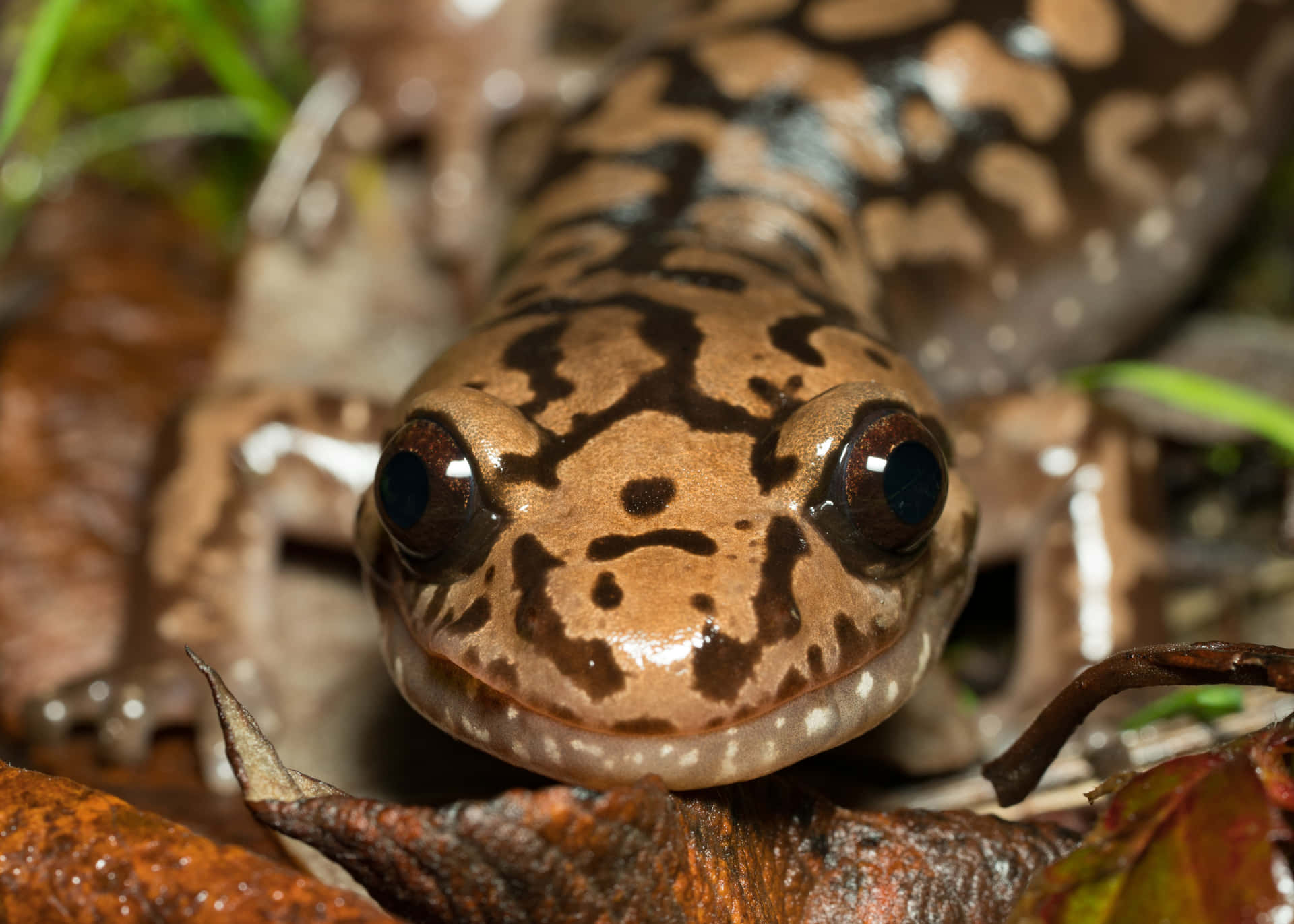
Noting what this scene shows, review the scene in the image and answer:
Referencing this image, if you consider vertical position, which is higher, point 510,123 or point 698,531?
point 698,531

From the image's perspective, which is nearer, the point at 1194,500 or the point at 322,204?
the point at 1194,500

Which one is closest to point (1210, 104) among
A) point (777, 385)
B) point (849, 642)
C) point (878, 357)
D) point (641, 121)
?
point (641, 121)

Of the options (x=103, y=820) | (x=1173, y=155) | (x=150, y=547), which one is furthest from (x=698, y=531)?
(x=1173, y=155)

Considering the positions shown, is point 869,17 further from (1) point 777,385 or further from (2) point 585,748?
(2) point 585,748

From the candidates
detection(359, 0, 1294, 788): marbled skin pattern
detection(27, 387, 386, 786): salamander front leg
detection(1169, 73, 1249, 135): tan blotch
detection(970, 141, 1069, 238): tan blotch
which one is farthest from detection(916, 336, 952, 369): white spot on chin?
detection(27, 387, 386, 786): salamander front leg

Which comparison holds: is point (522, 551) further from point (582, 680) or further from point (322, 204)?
point (322, 204)

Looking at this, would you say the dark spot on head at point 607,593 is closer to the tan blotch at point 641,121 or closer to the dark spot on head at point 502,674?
the dark spot on head at point 502,674

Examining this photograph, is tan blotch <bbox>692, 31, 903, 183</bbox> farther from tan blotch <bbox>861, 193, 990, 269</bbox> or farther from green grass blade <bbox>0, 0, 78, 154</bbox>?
green grass blade <bbox>0, 0, 78, 154</bbox>
